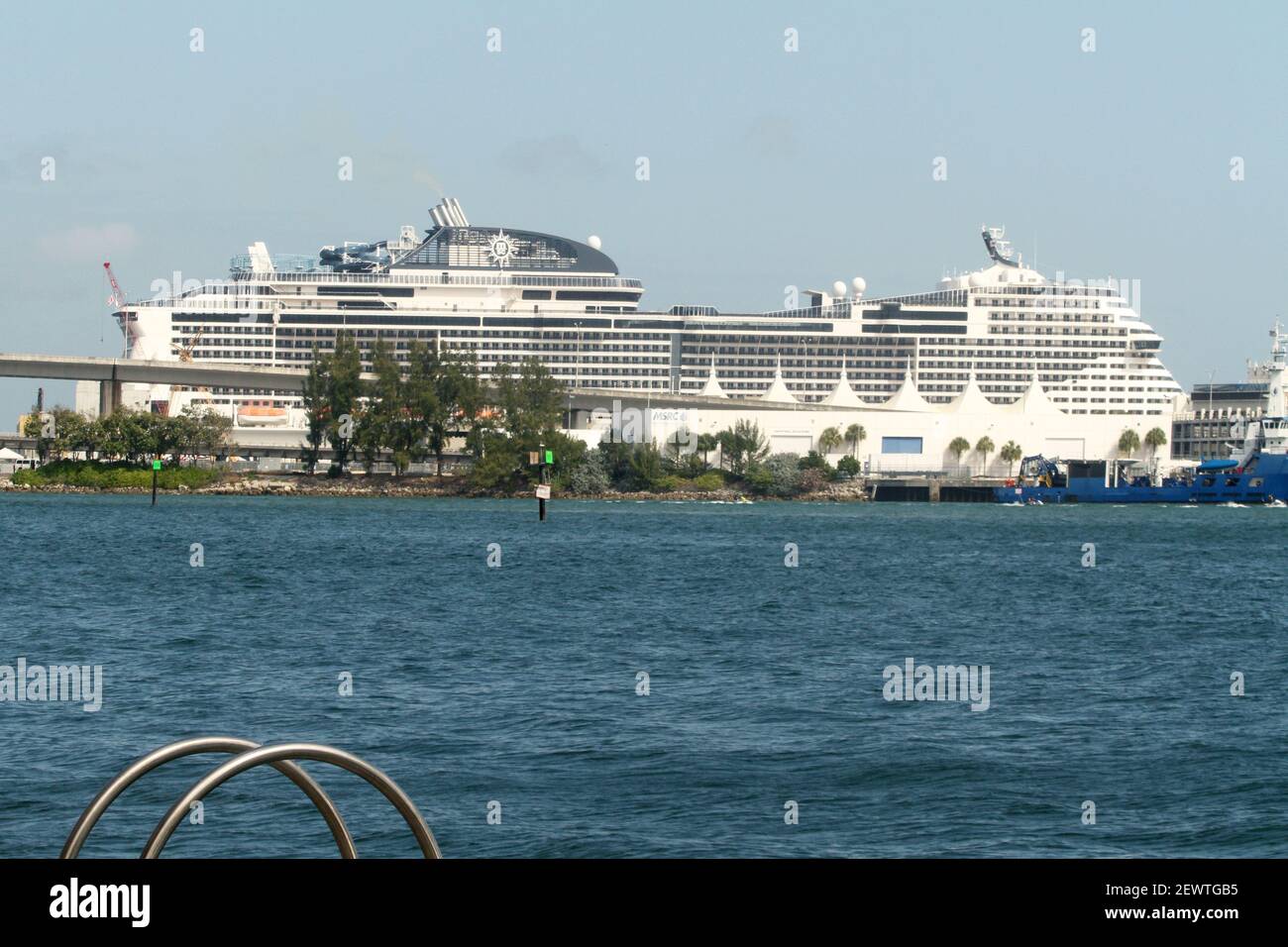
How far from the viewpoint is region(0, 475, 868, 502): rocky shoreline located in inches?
3701

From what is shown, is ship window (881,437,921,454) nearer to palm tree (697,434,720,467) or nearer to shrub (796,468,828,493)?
shrub (796,468,828,493)

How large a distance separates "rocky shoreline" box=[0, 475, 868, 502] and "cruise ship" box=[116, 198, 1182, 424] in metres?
20.6

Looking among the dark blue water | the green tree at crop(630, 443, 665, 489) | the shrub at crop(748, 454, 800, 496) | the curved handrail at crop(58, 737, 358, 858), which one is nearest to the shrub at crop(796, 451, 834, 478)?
the shrub at crop(748, 454, 800, 496)

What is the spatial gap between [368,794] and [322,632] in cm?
1319

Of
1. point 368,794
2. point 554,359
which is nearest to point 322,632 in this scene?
point 368,794

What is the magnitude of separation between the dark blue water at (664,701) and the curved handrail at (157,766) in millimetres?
8358

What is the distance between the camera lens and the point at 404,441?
311 feet

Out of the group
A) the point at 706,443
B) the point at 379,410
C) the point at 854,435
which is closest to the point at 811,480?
the point at 854,435

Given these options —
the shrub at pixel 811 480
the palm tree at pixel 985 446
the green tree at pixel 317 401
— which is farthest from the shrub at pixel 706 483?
the green tree at pixel 317 401

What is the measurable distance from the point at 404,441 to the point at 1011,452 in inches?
1463

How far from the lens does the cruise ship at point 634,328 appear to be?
123 metres

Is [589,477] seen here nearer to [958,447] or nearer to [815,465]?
[815,465]
